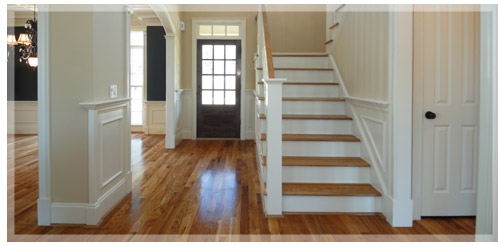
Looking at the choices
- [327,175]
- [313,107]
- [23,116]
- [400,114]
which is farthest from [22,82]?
[400,114]

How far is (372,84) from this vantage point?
3.61 meters

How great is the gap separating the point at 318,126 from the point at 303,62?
1462 millimetres

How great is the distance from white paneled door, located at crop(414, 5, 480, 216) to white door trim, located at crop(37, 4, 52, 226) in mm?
2764

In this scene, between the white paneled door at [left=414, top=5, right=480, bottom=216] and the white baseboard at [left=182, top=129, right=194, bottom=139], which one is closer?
the white paneled door at [left=414, top=5, right=480, bottom=216]

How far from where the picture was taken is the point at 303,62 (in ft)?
17.8

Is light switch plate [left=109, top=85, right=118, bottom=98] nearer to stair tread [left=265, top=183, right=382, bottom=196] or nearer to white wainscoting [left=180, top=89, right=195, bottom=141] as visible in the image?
stair tread [left=265, top=183, right=382, bottom=196]

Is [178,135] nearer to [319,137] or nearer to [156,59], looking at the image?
[156,59]

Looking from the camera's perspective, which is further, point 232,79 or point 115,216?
point 232,79

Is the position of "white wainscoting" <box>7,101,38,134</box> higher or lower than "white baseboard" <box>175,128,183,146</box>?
higher

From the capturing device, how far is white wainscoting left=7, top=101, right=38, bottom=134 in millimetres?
8805

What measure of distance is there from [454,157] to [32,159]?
5331 mm

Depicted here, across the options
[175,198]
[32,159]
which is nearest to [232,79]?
[32,159]

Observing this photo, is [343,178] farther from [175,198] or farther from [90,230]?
[90,230]

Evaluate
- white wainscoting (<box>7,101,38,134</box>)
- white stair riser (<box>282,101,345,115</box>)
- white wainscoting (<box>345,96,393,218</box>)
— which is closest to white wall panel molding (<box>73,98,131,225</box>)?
white stair riser (<box>282,101,345,115</box>)
